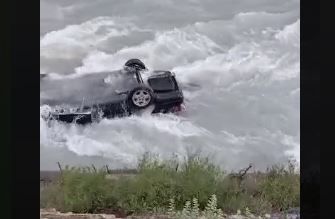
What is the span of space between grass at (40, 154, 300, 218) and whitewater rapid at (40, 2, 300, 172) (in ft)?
0.30

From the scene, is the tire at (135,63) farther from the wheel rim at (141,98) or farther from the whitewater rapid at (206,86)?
the wheel rim at (141,98)

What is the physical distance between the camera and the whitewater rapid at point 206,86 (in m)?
3.98

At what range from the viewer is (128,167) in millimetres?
3996

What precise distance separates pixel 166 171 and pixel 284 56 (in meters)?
1.16

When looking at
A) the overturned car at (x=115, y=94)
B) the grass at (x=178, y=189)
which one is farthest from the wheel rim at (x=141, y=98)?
the grass at (x=178, y=189)

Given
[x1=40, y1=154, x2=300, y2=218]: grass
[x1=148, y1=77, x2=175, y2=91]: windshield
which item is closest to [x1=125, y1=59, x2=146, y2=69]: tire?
[x1=148, y1=77, x2=175, y2=91]: windshield

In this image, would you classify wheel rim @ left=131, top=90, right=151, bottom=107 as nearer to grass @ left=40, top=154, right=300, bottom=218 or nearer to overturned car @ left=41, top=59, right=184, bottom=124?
overturned car @ left=41, top=59, right=184, bottom=124

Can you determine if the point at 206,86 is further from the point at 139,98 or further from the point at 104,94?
the point at 104,94

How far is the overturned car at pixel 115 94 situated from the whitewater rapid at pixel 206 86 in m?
0.05

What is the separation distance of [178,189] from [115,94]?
80 cm

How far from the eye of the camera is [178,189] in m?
4.02
